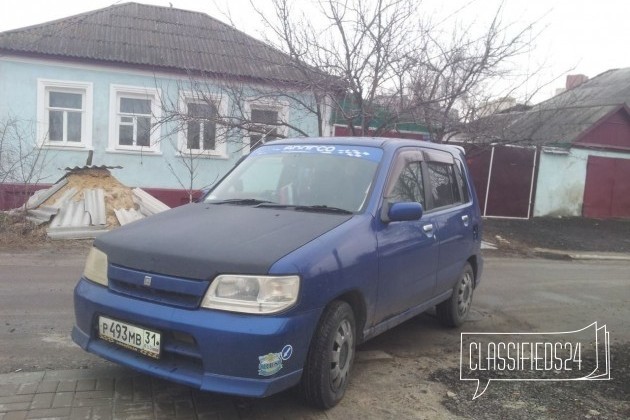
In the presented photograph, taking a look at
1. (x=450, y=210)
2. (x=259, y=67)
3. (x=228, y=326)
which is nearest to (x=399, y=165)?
(x=450, y=210)

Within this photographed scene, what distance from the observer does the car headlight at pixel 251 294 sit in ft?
10.0

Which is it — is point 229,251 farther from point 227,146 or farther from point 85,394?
point 227,146

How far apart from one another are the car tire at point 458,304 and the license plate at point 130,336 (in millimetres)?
3265

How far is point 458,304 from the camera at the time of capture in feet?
18.5

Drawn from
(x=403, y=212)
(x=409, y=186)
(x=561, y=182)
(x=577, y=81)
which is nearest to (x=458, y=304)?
(x=409, y=186)

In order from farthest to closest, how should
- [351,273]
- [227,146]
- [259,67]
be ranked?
1. [227,146]
2. [259,67]
3. [351,273]

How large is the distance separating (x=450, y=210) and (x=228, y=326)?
2.97 metres

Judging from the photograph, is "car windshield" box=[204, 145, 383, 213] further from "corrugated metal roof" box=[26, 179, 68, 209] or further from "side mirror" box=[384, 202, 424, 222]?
"corrugated metal roof" box=[26, 179, 68, 209]

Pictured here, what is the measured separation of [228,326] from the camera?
3002 mm

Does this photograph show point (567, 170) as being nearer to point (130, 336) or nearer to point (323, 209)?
point (323, 209)

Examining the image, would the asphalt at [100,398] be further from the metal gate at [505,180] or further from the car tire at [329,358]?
the metal gate at [505,180]

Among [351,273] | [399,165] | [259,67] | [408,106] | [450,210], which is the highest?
→ [259,67]

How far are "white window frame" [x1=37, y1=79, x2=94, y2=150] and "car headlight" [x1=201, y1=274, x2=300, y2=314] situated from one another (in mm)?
12157

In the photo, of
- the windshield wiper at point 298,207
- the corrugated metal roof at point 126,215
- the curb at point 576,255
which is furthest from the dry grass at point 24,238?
the curb at point 576,255
